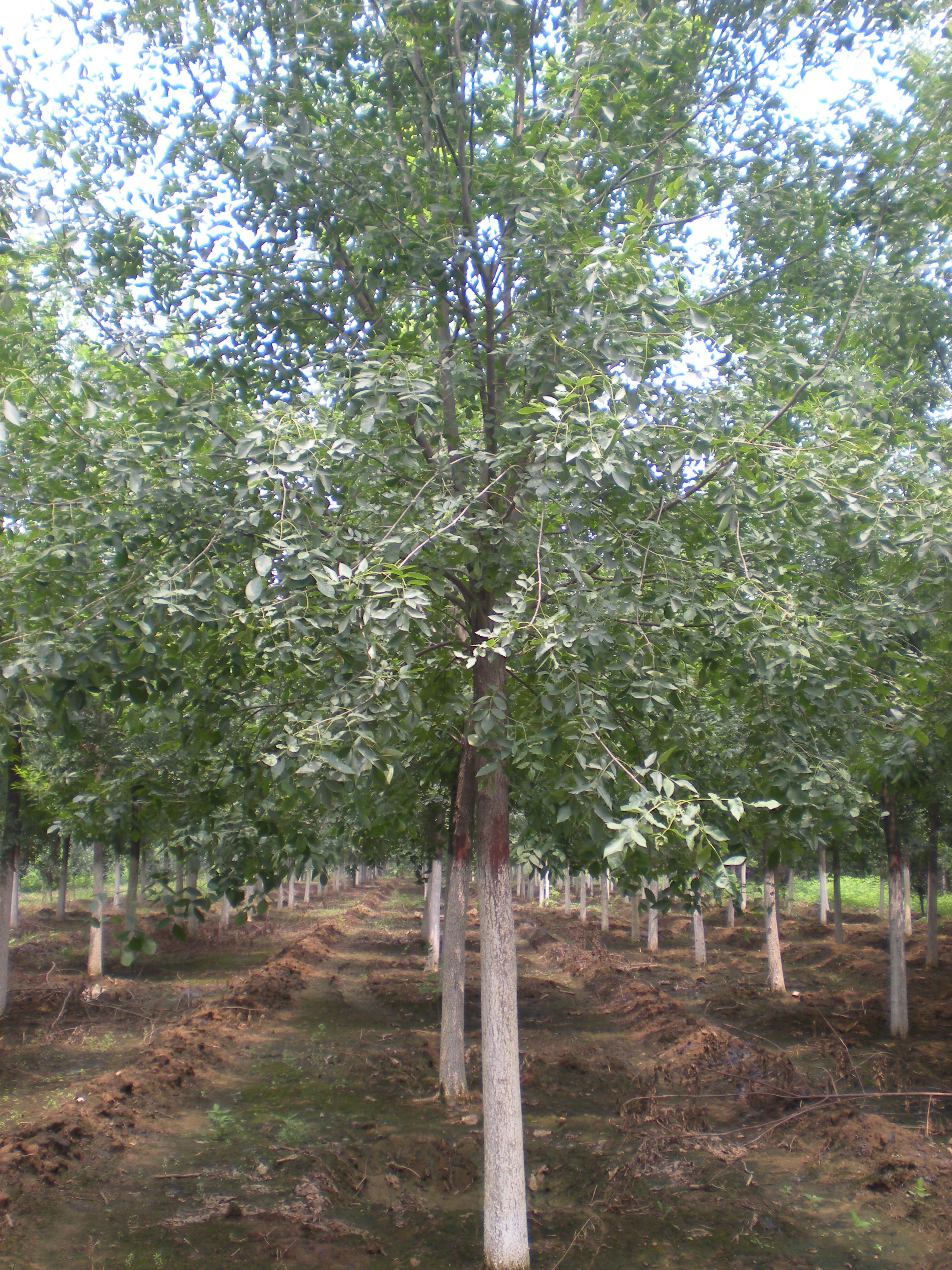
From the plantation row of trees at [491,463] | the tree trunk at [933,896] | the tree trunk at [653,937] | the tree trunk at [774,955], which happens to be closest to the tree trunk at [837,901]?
the tree trunk at [933,896]

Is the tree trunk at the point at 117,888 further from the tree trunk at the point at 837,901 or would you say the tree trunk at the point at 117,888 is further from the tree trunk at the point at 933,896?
the tree trunk at the point at 933,896

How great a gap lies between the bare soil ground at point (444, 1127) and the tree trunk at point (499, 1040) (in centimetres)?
64

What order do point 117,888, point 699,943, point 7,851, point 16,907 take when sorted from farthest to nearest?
point 117,888 → point 16,907 → point 699,943 → point 7,851

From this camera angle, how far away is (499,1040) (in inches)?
249

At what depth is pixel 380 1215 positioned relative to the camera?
7.52 m

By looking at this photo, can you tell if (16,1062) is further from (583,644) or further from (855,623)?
(855,623)

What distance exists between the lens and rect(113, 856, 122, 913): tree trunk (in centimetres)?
3584

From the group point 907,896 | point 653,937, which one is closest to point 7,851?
point 653,937

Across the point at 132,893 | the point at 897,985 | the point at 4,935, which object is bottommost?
the point at 897,985

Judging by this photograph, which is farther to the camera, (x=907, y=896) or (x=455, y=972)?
(x=907, y=896)

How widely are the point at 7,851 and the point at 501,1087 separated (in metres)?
11.8

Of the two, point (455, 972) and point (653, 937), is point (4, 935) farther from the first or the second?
point (653, 937)

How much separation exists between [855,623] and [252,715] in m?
4.30

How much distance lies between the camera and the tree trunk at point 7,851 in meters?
13.7
